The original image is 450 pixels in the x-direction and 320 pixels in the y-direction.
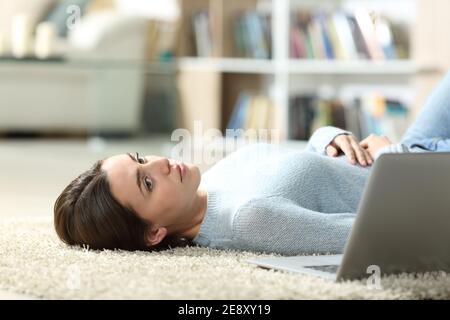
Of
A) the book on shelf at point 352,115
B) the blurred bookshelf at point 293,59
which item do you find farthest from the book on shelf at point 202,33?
the book on shelf at point 352,115

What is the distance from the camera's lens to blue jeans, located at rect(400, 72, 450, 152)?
2176mm

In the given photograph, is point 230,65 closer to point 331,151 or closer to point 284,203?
point 331,151

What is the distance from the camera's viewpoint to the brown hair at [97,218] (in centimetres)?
194

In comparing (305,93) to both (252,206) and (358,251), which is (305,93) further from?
(358,251)

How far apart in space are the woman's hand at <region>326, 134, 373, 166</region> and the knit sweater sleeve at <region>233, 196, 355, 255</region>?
0.27 m

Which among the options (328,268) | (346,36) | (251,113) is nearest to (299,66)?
(346,36)

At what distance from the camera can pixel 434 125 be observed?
220 centimetres

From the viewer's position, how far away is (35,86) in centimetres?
625

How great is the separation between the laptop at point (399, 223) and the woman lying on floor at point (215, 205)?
0.17 m

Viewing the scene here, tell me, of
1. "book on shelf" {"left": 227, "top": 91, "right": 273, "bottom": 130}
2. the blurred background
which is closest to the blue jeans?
the blurred background

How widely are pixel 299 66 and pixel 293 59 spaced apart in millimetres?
68
